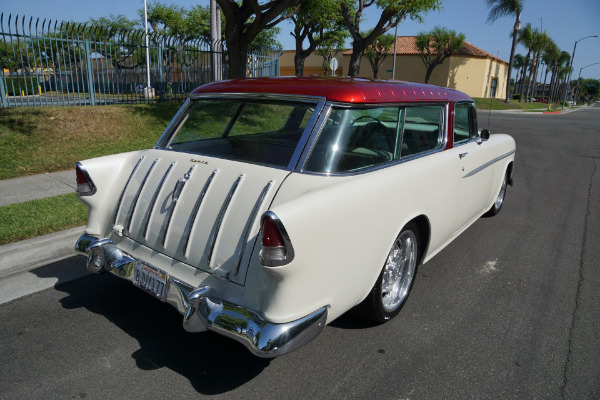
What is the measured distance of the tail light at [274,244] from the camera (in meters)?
2.13

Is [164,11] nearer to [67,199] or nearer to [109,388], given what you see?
[67,199]

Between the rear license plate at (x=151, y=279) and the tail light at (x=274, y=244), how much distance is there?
79 centimetres

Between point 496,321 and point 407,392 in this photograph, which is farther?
point 496,321

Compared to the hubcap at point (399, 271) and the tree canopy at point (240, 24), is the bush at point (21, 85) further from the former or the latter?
the hubcap at point (399, 271)

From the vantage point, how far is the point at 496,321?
10.7 ft

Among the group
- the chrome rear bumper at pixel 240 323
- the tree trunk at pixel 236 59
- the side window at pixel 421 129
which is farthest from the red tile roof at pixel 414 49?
the chrome rear bumper at pixel 240 323

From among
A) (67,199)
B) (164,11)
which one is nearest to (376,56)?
(164,11)

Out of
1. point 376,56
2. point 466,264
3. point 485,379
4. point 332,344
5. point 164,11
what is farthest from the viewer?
point 376,56

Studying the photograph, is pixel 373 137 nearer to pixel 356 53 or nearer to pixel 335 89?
pixel 335 89

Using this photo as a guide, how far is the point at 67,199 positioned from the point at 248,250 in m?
4.14

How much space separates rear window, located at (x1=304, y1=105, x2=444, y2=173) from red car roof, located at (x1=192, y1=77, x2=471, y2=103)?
76mm

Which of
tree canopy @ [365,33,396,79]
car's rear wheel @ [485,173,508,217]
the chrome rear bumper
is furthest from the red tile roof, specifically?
the chrome rear bumper

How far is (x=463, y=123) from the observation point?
4.37 m

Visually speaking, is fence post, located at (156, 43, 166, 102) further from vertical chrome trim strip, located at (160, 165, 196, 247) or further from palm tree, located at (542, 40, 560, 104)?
palm tree, located at (542, 40, 560, 104)
